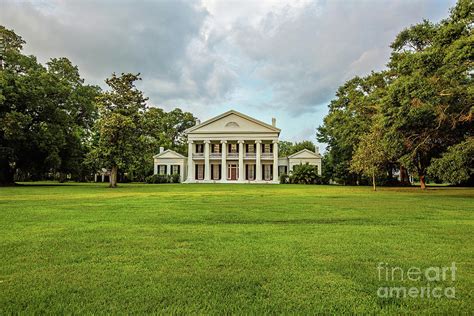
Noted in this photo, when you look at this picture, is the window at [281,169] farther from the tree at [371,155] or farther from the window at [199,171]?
the tree at [371,155]

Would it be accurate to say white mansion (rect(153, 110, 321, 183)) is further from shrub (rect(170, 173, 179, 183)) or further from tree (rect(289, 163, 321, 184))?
tree (rect(289, 163, 321, 184))

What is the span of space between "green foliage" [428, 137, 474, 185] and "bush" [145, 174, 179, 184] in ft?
113

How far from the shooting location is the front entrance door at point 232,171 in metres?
45.4

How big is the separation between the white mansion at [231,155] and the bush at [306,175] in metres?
2.91

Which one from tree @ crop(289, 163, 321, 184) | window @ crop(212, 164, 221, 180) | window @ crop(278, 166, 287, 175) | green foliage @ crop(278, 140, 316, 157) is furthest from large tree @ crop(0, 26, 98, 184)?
green foliage @ crop(278, 140, 316, 157)

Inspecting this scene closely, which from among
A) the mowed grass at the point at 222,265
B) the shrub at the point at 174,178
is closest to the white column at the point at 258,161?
the shrub at the point at 174,178

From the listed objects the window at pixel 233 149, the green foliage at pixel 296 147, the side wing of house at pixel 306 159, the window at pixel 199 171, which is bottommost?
the window at pixel 199 171

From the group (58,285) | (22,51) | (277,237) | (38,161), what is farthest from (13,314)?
(22,51)

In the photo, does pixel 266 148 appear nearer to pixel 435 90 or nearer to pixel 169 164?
pixel 169 164

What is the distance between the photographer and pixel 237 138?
43.4 metres

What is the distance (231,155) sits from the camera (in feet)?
147

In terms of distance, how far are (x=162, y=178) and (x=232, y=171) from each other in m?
9.53

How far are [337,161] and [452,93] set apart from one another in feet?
80.2

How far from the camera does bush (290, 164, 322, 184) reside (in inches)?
1547
